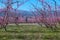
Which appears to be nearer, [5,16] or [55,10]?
Result: [5,16]

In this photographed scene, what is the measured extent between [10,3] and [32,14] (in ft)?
6.20

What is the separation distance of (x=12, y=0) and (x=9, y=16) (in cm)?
101

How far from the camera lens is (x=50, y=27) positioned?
16094mm

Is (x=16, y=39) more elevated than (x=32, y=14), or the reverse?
(x=32, y=14)

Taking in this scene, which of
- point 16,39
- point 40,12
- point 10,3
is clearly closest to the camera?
point 16,39

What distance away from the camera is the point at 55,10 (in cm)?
1559

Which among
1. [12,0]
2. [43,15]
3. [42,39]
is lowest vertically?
[42,39]

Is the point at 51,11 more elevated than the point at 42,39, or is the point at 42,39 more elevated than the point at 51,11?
the point at 51,11

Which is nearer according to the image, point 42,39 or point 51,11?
point 42,39

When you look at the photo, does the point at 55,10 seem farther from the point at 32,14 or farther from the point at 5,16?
the point at 5,16

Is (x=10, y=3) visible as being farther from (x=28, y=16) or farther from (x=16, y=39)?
(x=16, y=39)

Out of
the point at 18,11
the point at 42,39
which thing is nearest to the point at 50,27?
the point at 18,11

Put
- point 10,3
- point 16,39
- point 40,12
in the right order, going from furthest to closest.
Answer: point 40,12, point 10,3, point 16,39

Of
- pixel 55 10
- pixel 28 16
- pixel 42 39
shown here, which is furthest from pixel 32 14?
pixel 42 39
